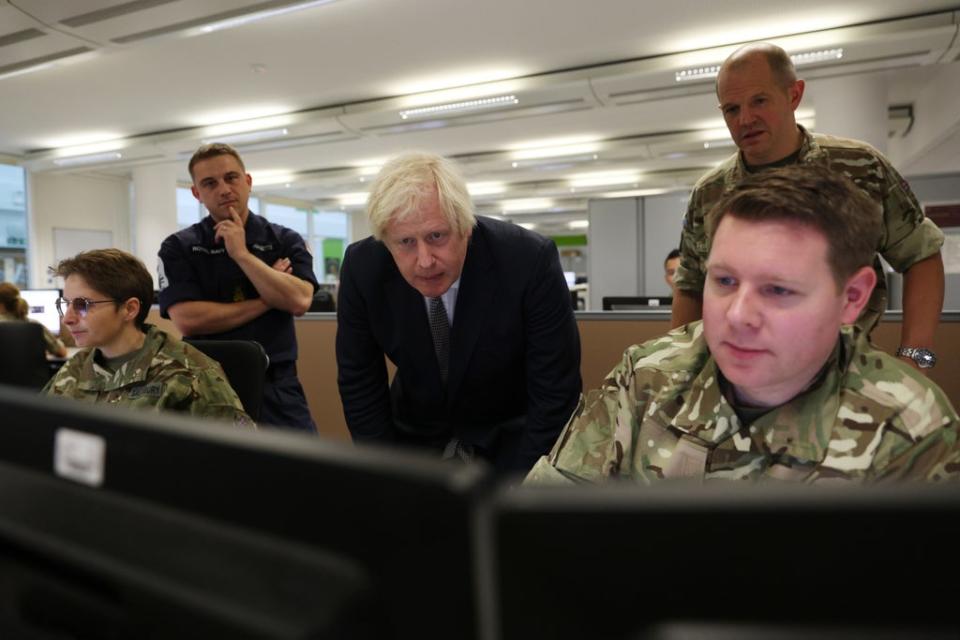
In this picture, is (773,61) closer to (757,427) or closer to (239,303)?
(757,427)

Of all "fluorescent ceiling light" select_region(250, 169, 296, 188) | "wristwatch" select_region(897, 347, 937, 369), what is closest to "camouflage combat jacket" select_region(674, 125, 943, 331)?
"wristwatch" select_region(897, 347, 937, 369)

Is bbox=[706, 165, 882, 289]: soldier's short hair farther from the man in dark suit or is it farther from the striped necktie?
the striped necktie

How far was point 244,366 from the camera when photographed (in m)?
1.83

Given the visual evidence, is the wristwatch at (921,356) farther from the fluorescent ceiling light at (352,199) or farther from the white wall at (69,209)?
the fluorescent ceiling light at (352,199)

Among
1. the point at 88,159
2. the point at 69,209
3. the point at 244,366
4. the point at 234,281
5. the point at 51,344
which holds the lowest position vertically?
the point at 51,344

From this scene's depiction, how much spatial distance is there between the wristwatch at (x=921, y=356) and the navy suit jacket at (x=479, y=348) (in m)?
0.87

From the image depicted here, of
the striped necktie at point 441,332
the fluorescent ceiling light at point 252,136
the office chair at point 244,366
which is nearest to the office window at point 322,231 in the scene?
the fluorescent ceiling light at point 252,136

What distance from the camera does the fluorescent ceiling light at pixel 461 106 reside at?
5816mm

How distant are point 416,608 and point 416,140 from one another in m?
8.17

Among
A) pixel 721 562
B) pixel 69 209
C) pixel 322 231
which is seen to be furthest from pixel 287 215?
pixel 721 562

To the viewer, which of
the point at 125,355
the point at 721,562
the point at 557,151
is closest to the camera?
the point at 721,562

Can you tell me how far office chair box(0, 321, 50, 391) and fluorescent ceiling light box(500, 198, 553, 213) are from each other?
35.9 ft

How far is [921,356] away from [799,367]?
1085mm

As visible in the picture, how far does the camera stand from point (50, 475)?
16.3 inches
